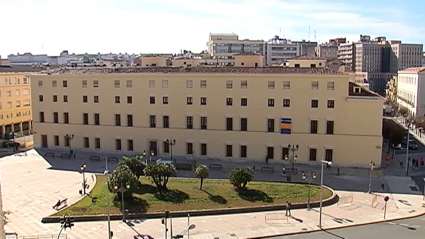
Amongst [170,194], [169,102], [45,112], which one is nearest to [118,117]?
[169,102]

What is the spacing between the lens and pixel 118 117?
5234cm

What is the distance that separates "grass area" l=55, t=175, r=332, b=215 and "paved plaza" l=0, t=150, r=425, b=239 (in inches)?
57.0

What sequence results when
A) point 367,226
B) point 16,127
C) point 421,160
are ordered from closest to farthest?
point 367,226 < point 421,160 < point 16,127

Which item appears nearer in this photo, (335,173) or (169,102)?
(335,173)

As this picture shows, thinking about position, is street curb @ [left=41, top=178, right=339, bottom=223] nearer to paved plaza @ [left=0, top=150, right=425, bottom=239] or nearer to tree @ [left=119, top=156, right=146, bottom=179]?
paved plaza @ [left=0, top=150, right=425, bottom=239]

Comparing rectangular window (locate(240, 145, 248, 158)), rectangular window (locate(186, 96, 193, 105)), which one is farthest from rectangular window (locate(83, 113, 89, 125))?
rectangular window (locate(240, 145, 248, 158))

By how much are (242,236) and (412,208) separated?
46.2 feet

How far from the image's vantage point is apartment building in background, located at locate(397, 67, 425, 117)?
83500 millimetres

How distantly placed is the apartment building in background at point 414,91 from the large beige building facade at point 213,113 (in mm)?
42490

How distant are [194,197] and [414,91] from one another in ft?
219

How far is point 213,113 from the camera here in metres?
48.6

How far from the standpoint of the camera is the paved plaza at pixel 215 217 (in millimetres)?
28578

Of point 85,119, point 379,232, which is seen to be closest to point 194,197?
point 379,232

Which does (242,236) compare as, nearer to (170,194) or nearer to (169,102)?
(170,194)
